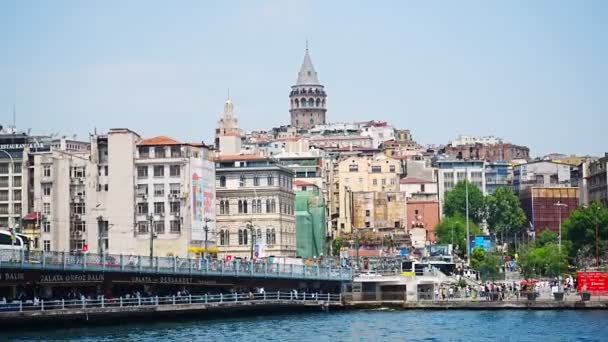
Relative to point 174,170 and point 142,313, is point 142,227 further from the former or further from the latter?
point 142,313

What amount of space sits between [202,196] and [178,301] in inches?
1644

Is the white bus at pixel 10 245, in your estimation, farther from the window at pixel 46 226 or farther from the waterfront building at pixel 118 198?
the window at pixel 46 226

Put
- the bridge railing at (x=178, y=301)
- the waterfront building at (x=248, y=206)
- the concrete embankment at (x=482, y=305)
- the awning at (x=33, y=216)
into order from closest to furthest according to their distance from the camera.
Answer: the bridge railing at (x=178, y=301) → the concrete embankment at (x=482, y=305) → the awning at (x=33, y=216) → the waterfront building at (x=248, y=206)

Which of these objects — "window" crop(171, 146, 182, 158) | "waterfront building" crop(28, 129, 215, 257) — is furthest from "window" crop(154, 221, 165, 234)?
"window" crop(171, 146, 182, 158)

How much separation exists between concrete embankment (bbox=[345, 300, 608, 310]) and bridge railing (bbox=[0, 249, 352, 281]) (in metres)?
2.95

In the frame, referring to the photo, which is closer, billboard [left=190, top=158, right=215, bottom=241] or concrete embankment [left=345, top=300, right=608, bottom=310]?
concrete embankment [left=345, top=300, right=608, bottom=310]

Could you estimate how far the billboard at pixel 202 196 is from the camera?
134 metres

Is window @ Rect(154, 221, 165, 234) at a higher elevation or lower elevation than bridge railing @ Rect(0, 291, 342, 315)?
higher

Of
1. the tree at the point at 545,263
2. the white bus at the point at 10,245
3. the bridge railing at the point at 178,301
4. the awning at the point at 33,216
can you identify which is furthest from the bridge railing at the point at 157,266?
the tree at the point at 545,263

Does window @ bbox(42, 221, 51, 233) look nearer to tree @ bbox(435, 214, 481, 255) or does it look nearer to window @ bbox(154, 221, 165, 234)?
window @ bbox(154, 221, 165, 234)

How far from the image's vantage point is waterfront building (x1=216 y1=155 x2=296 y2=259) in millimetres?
144125

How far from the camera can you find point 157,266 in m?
92.9

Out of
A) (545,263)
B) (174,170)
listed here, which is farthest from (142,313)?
(545,263)

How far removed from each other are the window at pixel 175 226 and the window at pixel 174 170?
4.24 meters
